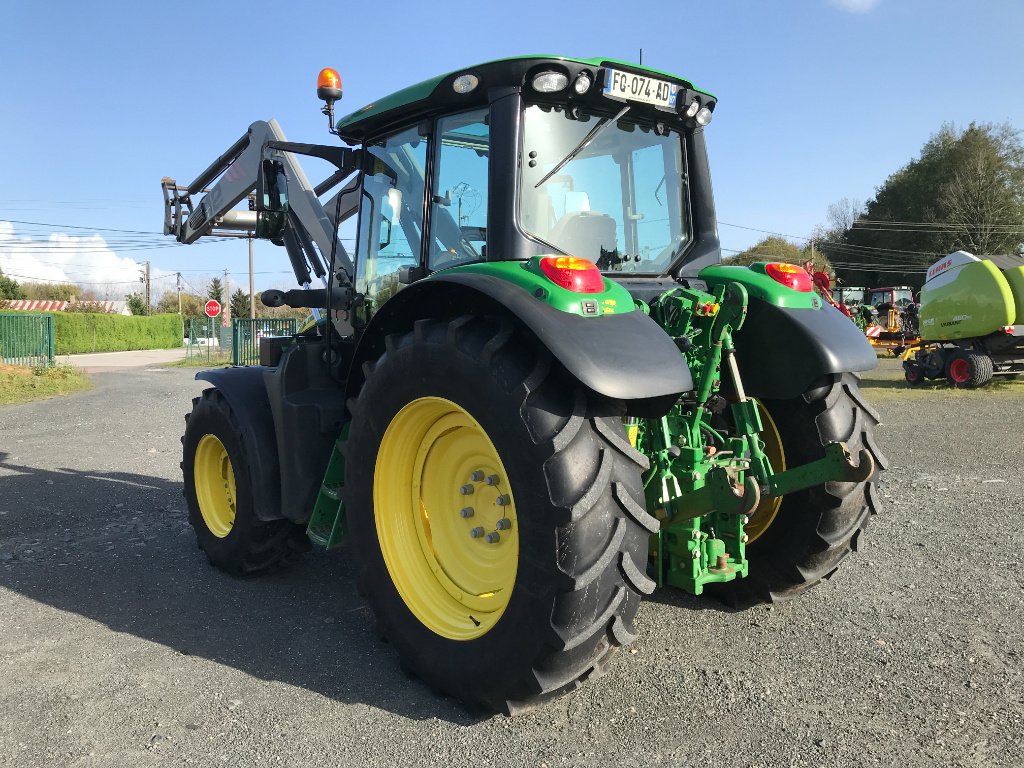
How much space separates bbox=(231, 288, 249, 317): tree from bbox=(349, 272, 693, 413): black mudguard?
5823cm

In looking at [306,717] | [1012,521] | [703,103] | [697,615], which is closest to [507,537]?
[306,717]

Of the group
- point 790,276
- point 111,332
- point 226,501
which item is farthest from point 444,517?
point 111,332

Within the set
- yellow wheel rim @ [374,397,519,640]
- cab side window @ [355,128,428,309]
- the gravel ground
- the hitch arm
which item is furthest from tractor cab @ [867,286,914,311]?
yellow wheel rim @ [374,397,519,640]

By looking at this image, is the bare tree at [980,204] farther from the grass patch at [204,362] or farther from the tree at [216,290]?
the tree at [216,290]

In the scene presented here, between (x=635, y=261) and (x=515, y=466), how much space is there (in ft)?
4.70

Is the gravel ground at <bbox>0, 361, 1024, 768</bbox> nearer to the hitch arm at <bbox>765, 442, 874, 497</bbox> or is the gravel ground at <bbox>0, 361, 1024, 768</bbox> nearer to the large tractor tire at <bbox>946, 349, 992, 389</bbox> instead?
the hitch arm at <bbox>765, 442, 874, 497</bbox>

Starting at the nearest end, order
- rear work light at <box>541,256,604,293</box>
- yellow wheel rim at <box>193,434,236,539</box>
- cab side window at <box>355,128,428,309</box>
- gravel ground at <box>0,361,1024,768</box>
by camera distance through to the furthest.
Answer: gravel ground at <box>0,361,1024,768</box>, rear work light at <box>541,256,604,293</box>, cab side window at <box>355,128,428,309</box>, yellow wheel rim at <box>193,434,236,539</box>

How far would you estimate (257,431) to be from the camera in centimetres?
392

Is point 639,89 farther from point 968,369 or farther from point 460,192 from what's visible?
point 968,369

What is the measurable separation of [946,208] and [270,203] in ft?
163

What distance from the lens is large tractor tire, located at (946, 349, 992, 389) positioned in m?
13.6

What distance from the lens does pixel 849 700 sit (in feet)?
8.99

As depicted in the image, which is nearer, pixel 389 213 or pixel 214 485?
pixel 389 213

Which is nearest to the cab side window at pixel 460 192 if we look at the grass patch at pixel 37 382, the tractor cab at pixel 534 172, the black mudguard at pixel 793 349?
the tractor cab at pixel 534 172
